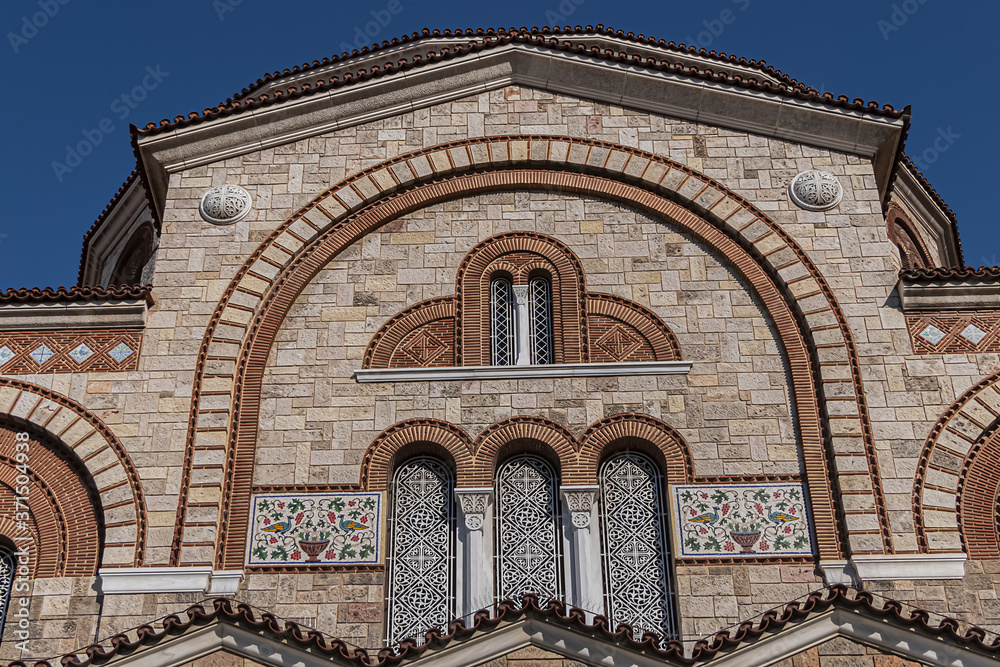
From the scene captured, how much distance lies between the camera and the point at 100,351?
1582 cm

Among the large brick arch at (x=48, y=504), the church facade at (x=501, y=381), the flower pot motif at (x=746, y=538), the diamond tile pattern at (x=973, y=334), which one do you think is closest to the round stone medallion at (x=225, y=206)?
the church facade at (x=501, y=381)

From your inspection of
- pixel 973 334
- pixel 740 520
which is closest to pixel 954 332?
pixel 973 334

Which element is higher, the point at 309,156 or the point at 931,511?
the point at 309,156

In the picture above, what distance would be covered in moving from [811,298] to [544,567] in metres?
4.81

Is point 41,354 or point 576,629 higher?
point 41,354

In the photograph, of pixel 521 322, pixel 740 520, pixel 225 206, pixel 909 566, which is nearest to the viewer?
pixel 909 566

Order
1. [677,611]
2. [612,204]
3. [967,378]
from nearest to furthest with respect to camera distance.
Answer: [677,611], [967,378], [612,204]

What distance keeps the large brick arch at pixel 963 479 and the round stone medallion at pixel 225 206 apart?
9.15 meters

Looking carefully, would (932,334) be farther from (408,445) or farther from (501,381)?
(408,445)

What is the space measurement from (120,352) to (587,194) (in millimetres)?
6441

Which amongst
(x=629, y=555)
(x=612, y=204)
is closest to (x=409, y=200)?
(x=612, y=204)

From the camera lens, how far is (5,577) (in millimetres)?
14656

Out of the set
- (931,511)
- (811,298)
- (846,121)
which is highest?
(846,121)

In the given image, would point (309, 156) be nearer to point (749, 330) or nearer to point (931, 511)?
point (749, 330)
